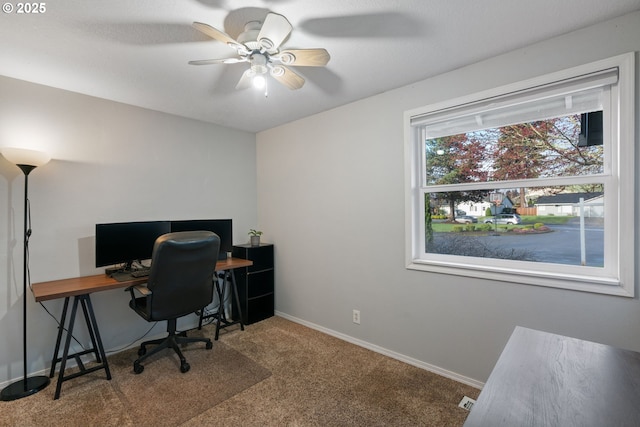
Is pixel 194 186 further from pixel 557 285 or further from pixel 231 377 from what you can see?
pixel 557 285

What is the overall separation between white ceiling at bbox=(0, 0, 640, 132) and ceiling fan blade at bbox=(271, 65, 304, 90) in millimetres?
176

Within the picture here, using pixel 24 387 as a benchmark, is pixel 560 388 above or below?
above

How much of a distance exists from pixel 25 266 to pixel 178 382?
4.78ft

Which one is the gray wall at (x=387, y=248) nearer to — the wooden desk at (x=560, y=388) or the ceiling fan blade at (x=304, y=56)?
the wooden desk at (x=560, y=388)

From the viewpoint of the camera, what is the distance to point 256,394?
2061 millimetres

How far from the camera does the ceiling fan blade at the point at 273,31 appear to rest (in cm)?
138

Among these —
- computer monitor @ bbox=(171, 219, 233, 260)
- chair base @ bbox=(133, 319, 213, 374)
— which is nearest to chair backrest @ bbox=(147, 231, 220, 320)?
chair base @ bbox=(133, 319, 213, 374)

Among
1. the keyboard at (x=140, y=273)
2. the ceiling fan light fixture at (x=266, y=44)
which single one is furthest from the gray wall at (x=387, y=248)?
the keyboard at (x=140, y=273)

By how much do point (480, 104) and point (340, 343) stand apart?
7.89ft

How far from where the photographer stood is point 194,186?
327 centimetres

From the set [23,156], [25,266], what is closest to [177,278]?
[25,266]

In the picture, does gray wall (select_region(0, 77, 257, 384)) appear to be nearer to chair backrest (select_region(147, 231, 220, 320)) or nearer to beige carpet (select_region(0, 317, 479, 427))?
beige carpet (select_region(0, 317, 479, 427))

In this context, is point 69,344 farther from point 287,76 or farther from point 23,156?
point 287,76

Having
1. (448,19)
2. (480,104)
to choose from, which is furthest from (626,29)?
(448,19)
